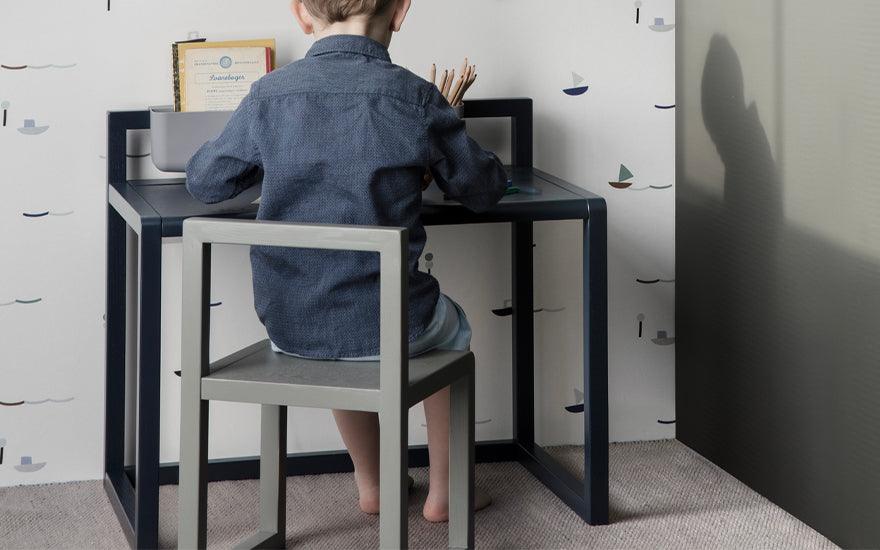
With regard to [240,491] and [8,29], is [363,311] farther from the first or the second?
[8,29]

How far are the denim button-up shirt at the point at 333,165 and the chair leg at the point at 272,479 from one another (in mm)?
180

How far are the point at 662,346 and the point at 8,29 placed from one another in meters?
1.33

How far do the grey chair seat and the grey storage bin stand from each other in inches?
17.9

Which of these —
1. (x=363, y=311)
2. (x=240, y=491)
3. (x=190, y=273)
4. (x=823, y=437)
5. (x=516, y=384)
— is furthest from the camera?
→ (x=516, y=384)

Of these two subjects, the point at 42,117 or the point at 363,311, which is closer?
the point at 363,311

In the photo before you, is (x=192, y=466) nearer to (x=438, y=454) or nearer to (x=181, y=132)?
(x=438, y=454)

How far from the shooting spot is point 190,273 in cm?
135

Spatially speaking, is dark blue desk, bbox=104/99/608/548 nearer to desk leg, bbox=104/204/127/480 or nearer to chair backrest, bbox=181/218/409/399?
desk leg, bbox=104/204/127/480

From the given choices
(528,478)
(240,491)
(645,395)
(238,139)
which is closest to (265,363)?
(238,139)

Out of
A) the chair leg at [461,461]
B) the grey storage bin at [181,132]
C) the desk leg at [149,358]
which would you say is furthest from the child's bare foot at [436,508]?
the grey storage bin at [181,132]

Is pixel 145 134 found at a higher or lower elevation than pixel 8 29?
lower

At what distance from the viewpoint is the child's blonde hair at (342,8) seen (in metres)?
1.48

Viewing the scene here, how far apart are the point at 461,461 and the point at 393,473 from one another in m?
0.28

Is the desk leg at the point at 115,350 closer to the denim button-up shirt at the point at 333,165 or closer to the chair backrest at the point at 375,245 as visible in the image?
the denim button-up shirt at the point at 333,165
